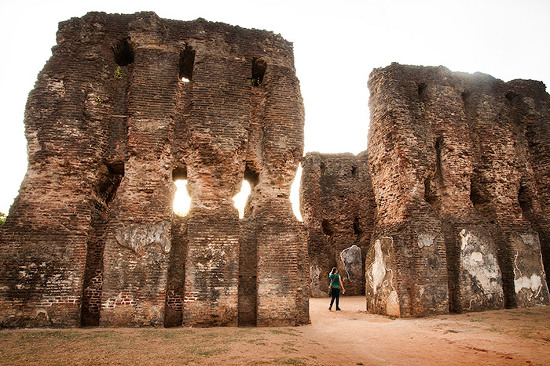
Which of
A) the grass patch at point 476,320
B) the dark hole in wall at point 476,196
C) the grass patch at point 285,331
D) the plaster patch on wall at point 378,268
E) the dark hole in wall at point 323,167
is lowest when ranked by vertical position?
the grass patch at point 476,320

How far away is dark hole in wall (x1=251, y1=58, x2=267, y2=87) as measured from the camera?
30.2 ft

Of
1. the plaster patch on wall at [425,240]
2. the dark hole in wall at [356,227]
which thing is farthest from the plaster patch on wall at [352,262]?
the plaster patch on wall at [425,240]

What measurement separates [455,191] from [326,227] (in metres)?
8.47

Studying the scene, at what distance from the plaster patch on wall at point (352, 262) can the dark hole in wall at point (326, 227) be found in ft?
4.44

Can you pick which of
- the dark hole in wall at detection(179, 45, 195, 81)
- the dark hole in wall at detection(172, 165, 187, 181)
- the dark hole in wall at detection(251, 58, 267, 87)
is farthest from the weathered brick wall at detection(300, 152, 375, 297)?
the dark hole in wall at detection(179, 45, 195, 81)

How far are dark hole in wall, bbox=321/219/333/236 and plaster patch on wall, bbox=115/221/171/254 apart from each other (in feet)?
37.4

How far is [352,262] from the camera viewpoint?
1645 cm

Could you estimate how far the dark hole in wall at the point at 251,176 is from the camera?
8495 millimetres

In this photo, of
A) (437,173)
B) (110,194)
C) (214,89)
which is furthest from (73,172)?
(437,173)

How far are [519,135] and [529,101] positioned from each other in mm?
1402

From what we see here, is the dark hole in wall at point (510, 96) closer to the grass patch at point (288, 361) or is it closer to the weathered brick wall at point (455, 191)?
the weathered brick wall at point (455, 191)

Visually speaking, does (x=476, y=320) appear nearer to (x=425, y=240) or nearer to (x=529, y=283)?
(x=425, y=240)

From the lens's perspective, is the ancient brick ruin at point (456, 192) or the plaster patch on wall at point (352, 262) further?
the plaster patch on wall at point (352, 262)

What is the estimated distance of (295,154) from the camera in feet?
27.8
